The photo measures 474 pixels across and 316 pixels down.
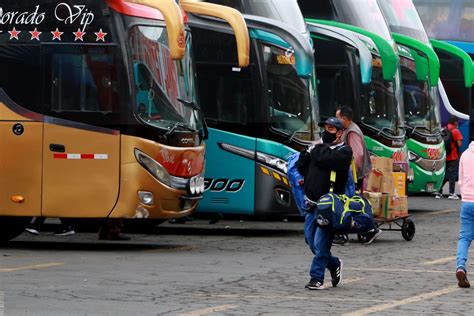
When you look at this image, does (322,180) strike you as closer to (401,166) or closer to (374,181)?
(374,181)

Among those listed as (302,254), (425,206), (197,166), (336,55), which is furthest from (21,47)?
(425,206)

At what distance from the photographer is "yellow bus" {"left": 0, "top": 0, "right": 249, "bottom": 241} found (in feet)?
55.0

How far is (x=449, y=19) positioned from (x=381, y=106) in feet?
36.1

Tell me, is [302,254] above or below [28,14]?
below

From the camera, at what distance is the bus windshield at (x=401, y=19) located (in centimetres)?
2775

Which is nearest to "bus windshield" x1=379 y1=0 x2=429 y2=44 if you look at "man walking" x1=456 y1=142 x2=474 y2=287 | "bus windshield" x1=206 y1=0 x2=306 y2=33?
"bus windshield" x1=206 y1=0 x2=306 y2=33

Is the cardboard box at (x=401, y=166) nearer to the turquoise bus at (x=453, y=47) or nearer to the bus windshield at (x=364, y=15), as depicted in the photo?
the bus windshield at (x=364, y=15)

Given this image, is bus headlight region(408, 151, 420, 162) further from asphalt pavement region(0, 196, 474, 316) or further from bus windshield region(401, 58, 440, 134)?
asphalt pavement region(0, 196, 474, 316)

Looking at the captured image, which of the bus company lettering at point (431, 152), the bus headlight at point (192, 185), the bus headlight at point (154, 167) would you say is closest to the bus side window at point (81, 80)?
the bus headlight at point (154, 167)

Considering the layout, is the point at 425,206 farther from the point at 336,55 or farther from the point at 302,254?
the point at 302,254

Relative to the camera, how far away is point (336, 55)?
23953 millimetres

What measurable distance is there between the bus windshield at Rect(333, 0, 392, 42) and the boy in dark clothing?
11008mm

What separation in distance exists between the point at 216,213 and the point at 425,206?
31.2 ft

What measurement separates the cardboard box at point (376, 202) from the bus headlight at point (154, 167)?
364cm
